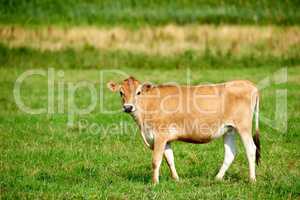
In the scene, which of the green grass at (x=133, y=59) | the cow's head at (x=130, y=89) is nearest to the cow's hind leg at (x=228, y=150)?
the cow's head at (x=130, y=89)

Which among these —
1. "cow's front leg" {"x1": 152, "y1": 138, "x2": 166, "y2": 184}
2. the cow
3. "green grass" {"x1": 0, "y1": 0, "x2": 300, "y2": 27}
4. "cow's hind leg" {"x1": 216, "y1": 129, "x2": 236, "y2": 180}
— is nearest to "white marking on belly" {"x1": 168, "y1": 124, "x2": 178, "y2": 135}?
the cow

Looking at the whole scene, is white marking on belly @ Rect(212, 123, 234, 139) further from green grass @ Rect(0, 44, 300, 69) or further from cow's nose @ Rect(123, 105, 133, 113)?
green grass @ Rect(0, 44, 300, 69)

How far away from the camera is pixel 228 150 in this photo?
38.3ft

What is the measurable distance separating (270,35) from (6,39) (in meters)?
10.3

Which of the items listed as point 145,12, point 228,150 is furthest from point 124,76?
point 228,150

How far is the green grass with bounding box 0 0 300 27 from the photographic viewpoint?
30.7 m

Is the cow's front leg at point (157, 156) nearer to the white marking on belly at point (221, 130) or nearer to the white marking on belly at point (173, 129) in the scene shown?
the white marking on belly at point (173, 129)

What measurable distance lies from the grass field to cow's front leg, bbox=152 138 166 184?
0.22 m

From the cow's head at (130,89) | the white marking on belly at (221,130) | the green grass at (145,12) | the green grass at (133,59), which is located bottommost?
the white marking on belly at (221,130)

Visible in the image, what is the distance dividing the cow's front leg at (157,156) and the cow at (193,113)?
0.06 feet

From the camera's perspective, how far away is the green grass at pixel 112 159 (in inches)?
398

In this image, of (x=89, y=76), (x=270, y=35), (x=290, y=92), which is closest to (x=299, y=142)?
(x=290, y=92)

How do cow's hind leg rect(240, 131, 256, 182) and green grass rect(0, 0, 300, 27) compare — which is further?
green grass rect(0, 0, 300, 27)

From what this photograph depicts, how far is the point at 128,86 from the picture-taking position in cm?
1141
